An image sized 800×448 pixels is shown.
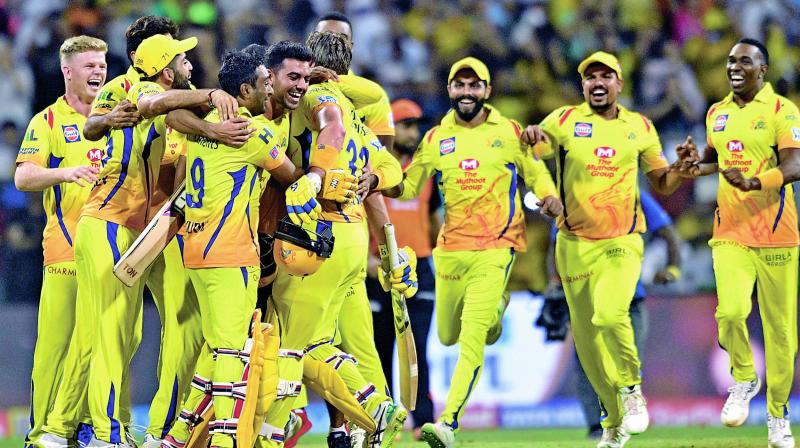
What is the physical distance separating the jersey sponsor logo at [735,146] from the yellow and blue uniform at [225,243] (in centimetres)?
387

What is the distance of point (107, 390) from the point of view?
23.1 ft

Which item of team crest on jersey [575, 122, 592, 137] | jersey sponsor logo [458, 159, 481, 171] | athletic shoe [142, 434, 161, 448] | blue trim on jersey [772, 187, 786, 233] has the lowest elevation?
athletic shoe [142, 434, 161, 448]

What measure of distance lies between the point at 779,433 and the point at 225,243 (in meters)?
4.44

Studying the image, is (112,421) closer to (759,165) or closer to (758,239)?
(758,239)

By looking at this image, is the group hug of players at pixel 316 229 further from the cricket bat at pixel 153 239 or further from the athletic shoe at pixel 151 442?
the cricket bat at pixel 153 239

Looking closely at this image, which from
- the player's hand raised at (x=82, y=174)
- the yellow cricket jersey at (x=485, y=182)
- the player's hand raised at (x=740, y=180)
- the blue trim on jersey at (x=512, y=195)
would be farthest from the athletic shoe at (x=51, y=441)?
the player's hand raised at (x=740, y=180)

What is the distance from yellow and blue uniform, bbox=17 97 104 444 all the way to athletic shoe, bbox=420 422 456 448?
7.67ft

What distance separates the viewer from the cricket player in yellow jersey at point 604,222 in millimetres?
8602

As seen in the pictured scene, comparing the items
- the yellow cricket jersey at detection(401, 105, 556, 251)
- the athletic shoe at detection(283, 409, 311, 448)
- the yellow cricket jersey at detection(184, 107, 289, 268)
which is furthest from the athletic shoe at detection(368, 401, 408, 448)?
the yellow cricket jersey at detection(401, 105, 556, 251)

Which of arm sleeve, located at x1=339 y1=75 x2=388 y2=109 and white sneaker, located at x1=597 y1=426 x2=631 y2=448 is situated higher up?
arm sleeve, located at x1=339 y1=75 x2=388 y2=109

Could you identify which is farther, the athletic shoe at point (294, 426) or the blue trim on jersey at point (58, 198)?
the athletic shoe at point (294, 426)

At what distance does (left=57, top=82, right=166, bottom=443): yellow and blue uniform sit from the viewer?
705cm

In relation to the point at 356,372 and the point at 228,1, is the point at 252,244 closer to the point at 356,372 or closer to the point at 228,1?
the point at 356,372

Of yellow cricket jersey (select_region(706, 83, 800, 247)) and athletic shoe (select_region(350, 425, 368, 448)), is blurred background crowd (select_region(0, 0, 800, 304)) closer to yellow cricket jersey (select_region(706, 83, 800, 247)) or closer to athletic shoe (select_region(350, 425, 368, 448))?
yellow cricket jersey (select_region(706, 83, 800, 247))
